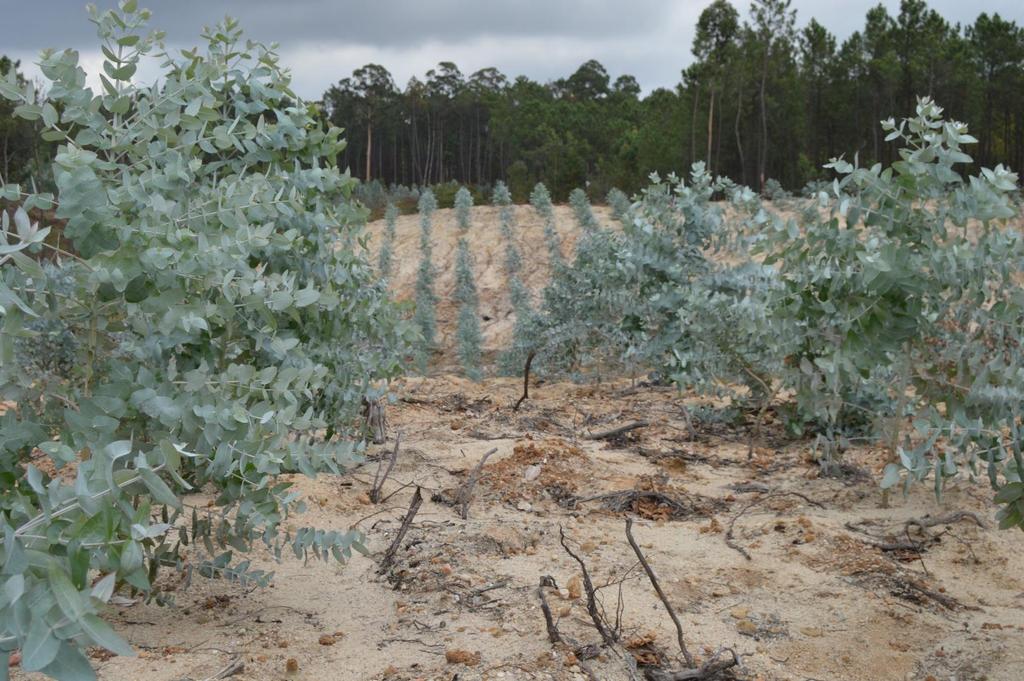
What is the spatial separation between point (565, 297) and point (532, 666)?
312 inches

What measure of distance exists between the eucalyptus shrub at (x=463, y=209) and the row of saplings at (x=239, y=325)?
21.1 meters

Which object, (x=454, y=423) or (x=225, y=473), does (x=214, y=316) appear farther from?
(x=454, y=423)

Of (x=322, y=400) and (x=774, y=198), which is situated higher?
(x=774, y=198)

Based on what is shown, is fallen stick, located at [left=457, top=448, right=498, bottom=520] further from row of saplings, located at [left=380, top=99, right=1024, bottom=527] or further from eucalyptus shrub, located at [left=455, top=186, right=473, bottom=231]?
eucalyptus shrub, located at [left=455, top=186, right=473, bottom=231]

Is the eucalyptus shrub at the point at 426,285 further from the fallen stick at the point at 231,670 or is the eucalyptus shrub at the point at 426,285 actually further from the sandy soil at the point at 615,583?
the fallen stick at the point at 231,670

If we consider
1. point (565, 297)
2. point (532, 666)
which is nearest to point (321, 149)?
point (532, 666)

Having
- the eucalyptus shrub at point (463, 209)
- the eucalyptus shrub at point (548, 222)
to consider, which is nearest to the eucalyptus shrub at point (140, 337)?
the eucalyptus shrub at point (548, 222)

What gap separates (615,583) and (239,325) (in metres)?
1.53

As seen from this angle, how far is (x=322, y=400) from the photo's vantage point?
4.25 m

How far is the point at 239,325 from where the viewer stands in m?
3.06

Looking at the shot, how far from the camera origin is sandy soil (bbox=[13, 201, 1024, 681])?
9.07 ft

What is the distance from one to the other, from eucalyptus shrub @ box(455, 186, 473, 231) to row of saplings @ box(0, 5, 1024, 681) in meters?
21.1

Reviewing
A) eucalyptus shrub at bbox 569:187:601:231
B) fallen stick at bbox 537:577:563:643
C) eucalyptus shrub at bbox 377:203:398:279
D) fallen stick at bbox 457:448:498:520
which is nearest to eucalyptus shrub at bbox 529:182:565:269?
eucalyptus shrub at bbox 569:187:601:231

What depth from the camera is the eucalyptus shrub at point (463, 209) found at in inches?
1053
